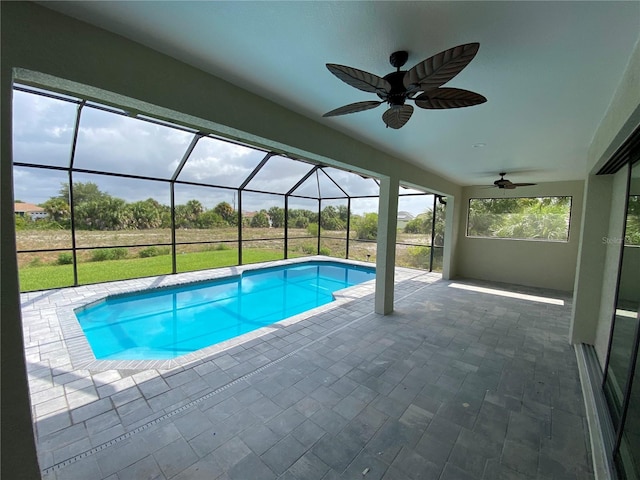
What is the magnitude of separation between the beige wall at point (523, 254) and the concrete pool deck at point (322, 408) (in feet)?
11.6

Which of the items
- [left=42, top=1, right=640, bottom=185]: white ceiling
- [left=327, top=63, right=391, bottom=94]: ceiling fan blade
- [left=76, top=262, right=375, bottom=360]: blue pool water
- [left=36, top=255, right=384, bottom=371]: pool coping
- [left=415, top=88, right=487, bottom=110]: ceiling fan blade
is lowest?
[left=76, top=262, right=375, bottom=360]: blue pool water

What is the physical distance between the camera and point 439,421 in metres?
2.15

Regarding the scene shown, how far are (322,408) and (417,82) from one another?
8.42ft

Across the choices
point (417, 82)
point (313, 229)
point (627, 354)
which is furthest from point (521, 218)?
point (417, 82)

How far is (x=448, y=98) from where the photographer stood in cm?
172

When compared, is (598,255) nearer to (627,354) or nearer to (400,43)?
(627,354)

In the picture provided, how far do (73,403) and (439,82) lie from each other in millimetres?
3759

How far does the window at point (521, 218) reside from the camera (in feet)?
21.5

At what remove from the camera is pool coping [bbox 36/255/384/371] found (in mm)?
2912

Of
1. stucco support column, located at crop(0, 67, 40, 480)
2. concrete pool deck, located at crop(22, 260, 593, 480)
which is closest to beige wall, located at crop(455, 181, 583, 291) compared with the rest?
concrete pool deck, located at crop(22, 260, 593, 480)

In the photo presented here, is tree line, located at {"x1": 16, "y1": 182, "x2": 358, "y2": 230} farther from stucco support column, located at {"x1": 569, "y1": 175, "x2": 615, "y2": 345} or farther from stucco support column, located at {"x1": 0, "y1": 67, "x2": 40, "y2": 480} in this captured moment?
stucco support column, located at {"x1": 0, "y1": 67, "x2": 40, "y2": 480}

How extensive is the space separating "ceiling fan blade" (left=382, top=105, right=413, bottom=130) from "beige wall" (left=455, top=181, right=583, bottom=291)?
21.6ft

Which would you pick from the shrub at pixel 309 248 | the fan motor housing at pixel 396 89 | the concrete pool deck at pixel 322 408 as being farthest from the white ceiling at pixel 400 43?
the shrub at pixel 309 248

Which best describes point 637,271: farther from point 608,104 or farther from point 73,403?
point 73,403
